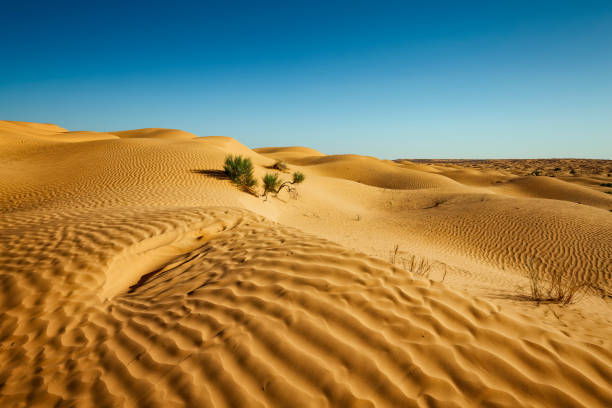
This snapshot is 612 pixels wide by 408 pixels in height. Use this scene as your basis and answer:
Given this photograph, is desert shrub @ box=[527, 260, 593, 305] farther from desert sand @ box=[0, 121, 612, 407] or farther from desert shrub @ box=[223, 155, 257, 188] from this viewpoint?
desert shrub @ box=[223, 155, 257, 188]

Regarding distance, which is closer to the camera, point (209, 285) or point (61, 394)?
point (61, 394)

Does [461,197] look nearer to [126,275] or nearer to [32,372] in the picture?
[126,275]

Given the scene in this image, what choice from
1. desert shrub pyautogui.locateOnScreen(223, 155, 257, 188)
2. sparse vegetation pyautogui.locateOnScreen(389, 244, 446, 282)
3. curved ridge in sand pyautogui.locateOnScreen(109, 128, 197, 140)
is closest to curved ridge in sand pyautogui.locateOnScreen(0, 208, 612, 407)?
sparse vegetation pyautogui.locateOnScreen(389, 244, 446, 282)

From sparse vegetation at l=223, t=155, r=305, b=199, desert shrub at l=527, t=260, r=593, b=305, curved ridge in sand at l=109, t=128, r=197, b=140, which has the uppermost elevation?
curved ridge in sand at l=109, t=128, r=197, b=140

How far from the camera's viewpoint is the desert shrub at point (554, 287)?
3555 millimetres

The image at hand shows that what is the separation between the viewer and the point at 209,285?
2.95 m

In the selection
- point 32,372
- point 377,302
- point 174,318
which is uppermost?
point 377,302

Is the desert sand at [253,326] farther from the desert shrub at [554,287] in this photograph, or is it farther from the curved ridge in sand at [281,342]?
the desert shrub at [554,287]

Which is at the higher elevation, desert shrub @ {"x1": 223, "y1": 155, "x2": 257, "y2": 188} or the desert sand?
desert shrub @ {"x1": 223, "y1": 155, "x2": 257, "y2": 188}

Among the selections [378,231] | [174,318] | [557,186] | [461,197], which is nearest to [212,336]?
[174,318]

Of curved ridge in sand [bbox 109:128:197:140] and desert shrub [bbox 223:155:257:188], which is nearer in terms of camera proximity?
desert shrub [bbox 223:155:257:188]

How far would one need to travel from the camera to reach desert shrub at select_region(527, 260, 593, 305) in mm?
3555

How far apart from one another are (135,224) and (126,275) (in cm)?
160

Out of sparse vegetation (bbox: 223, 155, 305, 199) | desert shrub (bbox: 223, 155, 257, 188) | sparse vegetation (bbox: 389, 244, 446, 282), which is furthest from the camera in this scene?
desert shrub (bbox: 223, 155, 257, 188)
